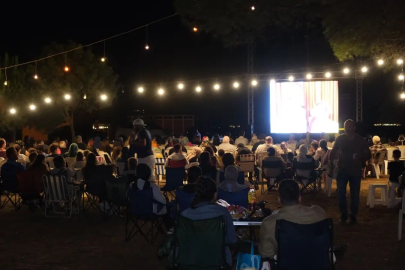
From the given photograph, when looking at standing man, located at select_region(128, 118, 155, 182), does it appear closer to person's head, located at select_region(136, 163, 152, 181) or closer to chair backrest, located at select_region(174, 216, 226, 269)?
person's head, located at select_region(136, 163, 152, 181)

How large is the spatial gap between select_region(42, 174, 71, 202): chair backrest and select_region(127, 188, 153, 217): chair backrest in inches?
85.2

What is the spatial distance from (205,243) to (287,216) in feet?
2.14

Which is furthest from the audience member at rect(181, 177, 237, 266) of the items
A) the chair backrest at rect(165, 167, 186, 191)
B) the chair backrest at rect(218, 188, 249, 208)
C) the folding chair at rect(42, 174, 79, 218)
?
the chair backrest at rect(165, 167, 186, 191)

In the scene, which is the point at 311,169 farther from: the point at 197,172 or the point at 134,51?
the point at 134,51

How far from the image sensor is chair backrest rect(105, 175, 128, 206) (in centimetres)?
734

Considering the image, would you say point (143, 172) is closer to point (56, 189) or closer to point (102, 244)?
point (102, 244)

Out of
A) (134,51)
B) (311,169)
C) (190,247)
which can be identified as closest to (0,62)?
(134,51)

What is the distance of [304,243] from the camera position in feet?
11.6

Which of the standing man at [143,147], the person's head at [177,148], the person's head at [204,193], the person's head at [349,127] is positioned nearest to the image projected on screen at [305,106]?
the person's head at [177,148]

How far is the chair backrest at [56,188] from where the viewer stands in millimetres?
7934

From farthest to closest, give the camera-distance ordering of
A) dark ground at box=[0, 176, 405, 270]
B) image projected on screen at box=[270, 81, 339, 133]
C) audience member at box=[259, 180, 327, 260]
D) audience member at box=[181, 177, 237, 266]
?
image projected on screen at box=[270, 81, 339, 133], dark ground at box=[0, 176, 405, 270], audience member at box=[181, 177, 237, 266], audience member at box=[259, 180, 327, 260]

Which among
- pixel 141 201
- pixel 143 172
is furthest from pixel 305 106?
pixel 141 201

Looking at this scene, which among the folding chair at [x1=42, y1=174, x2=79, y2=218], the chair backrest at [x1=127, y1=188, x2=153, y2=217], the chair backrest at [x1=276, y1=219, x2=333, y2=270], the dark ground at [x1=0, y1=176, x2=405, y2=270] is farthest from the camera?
the folding chair at [x1=42, y1=174, x2=79, y2=218]

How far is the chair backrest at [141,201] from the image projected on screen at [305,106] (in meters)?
10.8
